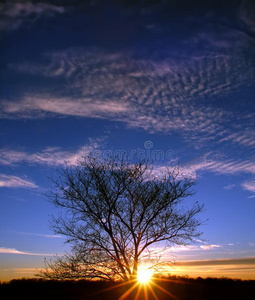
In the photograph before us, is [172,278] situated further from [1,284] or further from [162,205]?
[1,284]

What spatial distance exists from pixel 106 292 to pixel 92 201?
442cm

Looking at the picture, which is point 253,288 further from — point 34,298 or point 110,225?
point 34,298

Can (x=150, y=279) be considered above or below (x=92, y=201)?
below

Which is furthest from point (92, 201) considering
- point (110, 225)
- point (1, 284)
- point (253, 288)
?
point (253, 288)

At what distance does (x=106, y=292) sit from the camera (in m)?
11.4

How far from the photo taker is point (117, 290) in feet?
38.6

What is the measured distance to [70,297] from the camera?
1079cm

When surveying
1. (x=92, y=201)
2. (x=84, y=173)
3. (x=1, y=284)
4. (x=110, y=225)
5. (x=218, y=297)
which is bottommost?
(x=218, y=297)

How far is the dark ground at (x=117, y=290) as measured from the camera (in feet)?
35.9

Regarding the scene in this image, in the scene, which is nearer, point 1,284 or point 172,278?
point 1,284

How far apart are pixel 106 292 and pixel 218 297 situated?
4.65m

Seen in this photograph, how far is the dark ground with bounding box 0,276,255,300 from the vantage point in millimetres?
10930

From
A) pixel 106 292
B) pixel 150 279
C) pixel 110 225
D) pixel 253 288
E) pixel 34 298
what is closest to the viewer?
pixel 34 298

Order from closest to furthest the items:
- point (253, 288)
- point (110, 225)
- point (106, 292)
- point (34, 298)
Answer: point (34, 298), point (106, 292), point (253, 288), point (110, 225)
